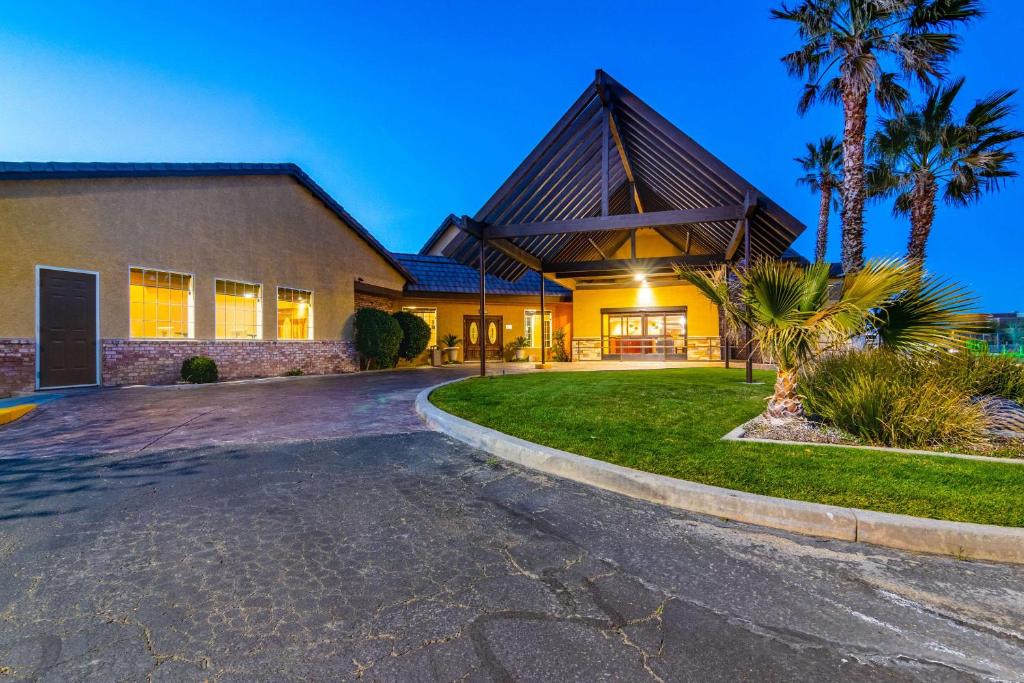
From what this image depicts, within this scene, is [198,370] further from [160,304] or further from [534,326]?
[534,326]

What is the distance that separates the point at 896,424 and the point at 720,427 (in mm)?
1865

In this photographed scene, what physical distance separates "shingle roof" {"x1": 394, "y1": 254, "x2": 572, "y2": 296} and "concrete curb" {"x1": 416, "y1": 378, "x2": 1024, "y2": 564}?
18114 millimetres

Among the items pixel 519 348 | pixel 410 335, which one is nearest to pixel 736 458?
pixel 410 335

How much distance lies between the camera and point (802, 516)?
133 inches

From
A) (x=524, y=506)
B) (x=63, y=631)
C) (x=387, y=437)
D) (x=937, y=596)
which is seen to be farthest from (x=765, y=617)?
(x=387, y=437)

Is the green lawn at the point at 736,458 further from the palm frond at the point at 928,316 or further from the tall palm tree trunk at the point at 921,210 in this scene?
the tall palm tree trunk at the point at 921,210

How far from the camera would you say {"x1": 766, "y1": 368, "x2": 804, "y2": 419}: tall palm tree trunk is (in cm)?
639

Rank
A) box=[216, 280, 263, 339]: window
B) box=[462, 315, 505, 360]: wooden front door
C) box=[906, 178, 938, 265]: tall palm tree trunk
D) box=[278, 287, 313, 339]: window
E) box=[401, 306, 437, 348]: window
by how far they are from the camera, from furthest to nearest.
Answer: box=[462, 315, 505, 360]: wooden front door < box=[401, 306, 437, 348]: window < box=[278, 287, 313, 339]: window < box=[906, 178, 938, 265]: tall palm tree trunk < box=[216, 280, 263, 339]: window

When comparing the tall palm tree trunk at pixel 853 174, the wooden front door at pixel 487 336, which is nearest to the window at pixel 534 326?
the wooden front door at pixel 487 336

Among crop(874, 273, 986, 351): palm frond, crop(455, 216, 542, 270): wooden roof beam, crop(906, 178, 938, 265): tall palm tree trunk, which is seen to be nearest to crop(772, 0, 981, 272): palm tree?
crop(906, 178, 938, 265): tall palm tree trunk

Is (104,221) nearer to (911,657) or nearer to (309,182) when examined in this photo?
(309,182)

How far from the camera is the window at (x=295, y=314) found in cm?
1617

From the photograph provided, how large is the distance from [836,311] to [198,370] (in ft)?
48.0

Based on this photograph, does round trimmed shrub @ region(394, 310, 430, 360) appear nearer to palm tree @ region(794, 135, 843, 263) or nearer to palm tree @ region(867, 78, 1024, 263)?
palm tree @ region(867, 78, 1024, 263)
